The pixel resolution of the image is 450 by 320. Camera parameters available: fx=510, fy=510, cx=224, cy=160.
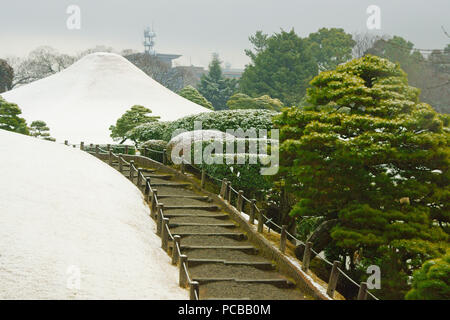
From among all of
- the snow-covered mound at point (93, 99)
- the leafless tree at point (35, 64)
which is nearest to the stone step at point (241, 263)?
the snow-covered mound at point (93, 99)

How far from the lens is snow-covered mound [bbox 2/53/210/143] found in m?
44.0

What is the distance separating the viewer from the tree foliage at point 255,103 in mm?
45969

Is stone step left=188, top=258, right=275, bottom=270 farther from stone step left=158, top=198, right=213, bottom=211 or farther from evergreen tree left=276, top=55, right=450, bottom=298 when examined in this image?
stone step left=158, top=198, right=213, bottom=211

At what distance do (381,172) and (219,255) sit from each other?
4.57m

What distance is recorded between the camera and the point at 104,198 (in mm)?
14922

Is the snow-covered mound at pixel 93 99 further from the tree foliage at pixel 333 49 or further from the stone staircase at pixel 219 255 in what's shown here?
the stone staircase at pixel 219 255

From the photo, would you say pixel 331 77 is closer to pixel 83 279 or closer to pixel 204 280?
pixel 204 280

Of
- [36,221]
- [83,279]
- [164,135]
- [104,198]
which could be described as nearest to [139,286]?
[83,279]

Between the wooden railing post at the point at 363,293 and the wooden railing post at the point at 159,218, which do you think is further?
the wooden railing post at the point at 159,218

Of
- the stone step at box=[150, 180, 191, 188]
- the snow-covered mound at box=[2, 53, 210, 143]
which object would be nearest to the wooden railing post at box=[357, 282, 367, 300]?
the stone step at box=[150, 180, 191, 188]

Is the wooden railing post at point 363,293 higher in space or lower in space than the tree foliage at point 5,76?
lower

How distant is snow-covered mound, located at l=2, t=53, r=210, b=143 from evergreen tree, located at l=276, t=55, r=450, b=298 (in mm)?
31112

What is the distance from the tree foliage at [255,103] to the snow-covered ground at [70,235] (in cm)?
3026
